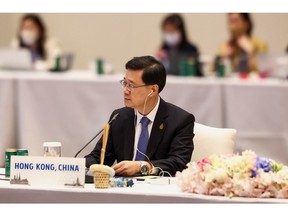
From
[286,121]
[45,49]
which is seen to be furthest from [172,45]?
[286,121]

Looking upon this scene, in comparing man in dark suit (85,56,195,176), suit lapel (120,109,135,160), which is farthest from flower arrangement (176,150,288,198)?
suit lapel (120,109,135,160)

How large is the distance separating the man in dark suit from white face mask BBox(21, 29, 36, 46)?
559 cm

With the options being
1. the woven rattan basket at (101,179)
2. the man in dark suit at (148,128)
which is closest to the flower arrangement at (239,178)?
the woven rattan basket at (101,179)

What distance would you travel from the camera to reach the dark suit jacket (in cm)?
366

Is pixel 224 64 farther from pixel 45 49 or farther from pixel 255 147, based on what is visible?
pixel 45 49

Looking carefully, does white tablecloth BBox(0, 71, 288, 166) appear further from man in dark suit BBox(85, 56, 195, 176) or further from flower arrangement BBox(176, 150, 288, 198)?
flower arrangement BBox(176, 150, 288, 198)

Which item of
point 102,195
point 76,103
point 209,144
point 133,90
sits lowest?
point 102,195

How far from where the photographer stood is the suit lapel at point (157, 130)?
3.66 meters

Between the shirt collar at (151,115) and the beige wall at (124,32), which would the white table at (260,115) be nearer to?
the shirt collar at (151,115)

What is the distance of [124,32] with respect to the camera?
34.4ft

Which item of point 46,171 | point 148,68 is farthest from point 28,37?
point 46,171

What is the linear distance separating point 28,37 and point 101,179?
6.24m

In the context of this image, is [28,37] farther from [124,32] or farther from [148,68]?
[148,68]

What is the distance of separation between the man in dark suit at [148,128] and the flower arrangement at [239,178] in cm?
51
